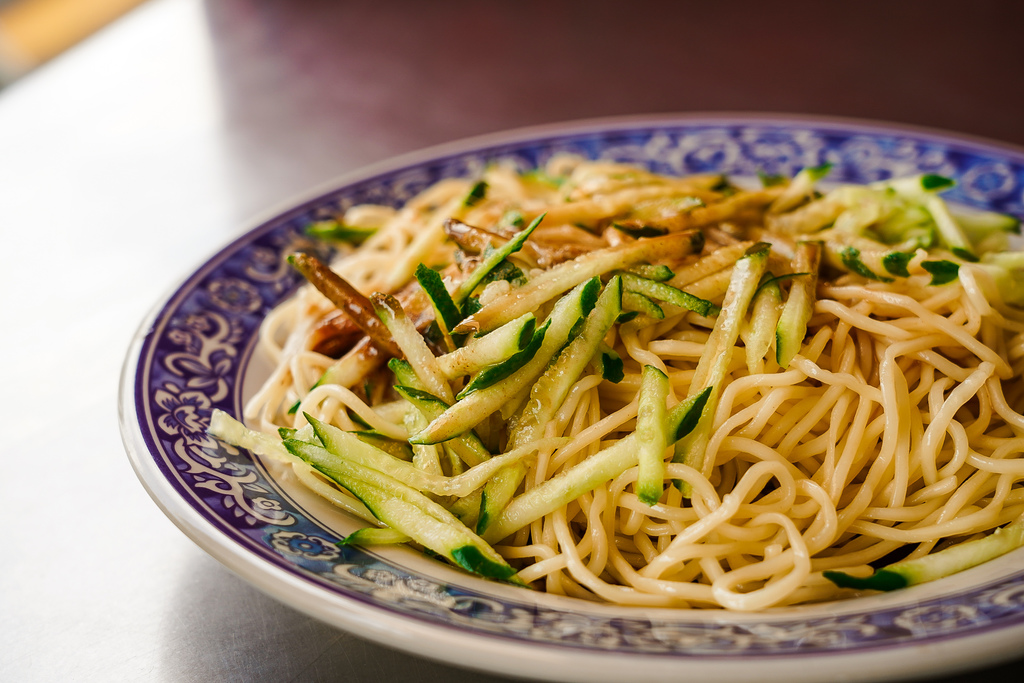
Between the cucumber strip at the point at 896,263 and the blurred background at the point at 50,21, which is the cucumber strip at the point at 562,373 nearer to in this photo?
the cucumber strip at the point at 896,263

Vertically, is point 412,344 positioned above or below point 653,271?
below

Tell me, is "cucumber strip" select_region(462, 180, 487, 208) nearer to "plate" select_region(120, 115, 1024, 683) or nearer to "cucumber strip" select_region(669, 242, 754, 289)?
"plate" select_region(120, 115, 1024, 683)

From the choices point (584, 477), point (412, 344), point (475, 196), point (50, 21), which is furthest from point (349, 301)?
point (50, 21)

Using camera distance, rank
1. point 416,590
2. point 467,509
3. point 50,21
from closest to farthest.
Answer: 1. point 416,590
2. point 467,509
3. point 50,21

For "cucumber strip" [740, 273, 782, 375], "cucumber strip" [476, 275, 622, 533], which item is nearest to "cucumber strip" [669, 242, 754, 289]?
"cucumber strip" [740, 273, 782, 375]

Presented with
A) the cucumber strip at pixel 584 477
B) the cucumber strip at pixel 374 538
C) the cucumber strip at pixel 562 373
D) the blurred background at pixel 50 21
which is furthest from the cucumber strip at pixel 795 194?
the blurred background at pixel 50 21

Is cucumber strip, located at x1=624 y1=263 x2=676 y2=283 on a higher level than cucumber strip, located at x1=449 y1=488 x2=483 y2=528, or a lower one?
higher

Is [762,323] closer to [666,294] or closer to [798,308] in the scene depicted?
[798,308]
